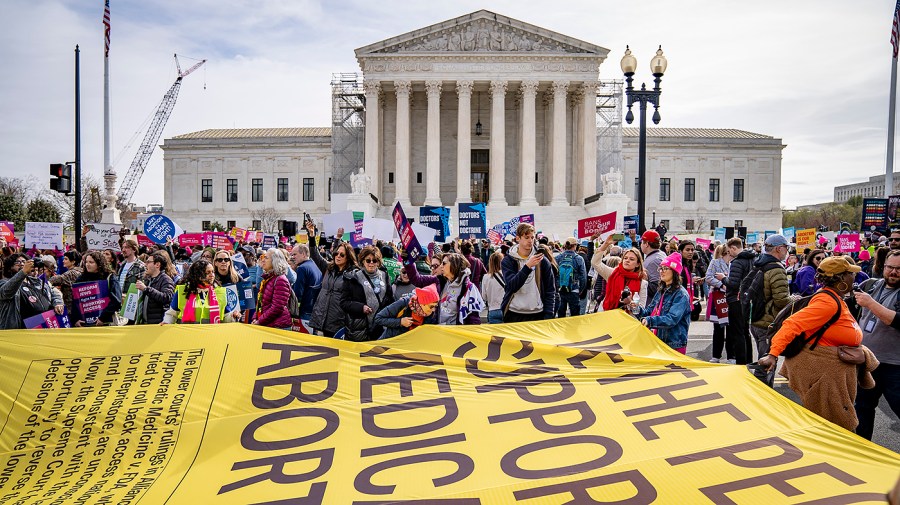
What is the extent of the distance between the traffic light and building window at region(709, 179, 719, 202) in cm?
6317

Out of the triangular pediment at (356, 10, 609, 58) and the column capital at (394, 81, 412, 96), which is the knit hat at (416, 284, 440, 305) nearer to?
the column capital at (394, 81, 412, 96)

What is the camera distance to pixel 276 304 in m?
7.44

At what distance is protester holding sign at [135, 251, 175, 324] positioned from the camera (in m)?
7.69

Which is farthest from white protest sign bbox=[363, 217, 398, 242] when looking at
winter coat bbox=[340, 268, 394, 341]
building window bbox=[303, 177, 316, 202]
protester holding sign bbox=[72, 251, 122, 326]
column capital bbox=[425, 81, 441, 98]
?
building window bbox=[303, 177, 316, 202]

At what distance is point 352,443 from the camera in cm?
448

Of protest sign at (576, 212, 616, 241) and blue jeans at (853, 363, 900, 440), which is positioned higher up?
protest sign at (576, 212, 616, 241)

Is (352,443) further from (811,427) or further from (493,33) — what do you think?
(493,33)

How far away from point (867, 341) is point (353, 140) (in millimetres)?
54500

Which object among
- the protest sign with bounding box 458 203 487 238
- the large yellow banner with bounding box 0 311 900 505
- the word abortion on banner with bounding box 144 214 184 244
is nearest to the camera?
the large yellow banner with bounding box 0 311 900 505

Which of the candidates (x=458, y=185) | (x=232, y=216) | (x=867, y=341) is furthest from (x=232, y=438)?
(x=232, y=216)

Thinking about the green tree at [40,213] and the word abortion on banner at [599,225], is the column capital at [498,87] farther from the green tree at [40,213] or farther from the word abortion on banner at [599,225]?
the word abortion on banner at [599,225]

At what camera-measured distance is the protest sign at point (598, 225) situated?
1558 cm

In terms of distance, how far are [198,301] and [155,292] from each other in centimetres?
102

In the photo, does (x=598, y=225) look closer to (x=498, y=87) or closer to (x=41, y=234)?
(x=41, y=234)
